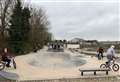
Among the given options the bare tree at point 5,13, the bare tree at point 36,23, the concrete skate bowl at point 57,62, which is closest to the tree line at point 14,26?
the bare tree at point 5,13

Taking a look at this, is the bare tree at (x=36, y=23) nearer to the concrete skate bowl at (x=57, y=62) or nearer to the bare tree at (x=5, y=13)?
the bare tree at (x=5, y=13)

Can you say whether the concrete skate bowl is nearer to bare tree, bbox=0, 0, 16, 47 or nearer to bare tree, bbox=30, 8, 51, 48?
bare tree, bbox=0, 0, 16, 47

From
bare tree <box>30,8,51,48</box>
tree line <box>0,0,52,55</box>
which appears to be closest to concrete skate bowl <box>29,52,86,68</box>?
tree line <box>0,0,52,55</box>

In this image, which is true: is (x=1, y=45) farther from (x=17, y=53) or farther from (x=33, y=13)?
(x=33, y=13)

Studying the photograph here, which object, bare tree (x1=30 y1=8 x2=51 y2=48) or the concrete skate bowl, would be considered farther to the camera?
bare tree (x1=30 y1=8 x2=51 y2=48)

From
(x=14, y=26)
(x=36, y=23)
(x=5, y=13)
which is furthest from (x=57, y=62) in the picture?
(x=36, y=23)

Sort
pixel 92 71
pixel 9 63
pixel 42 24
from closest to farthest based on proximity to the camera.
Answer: pixel 92 71, pixel 9 63, pixel 42 24

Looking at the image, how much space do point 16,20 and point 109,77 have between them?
3879cm

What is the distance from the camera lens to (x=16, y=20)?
2135 inches

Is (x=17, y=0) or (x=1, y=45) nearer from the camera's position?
(x=1, y=45)

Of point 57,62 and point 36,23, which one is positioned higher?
point 36,23

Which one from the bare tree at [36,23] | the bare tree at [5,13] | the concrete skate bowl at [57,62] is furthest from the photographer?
the bare tree at [36,23]

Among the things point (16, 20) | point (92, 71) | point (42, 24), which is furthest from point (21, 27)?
point (92, 71)

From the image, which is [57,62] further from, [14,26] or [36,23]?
[36,23]
